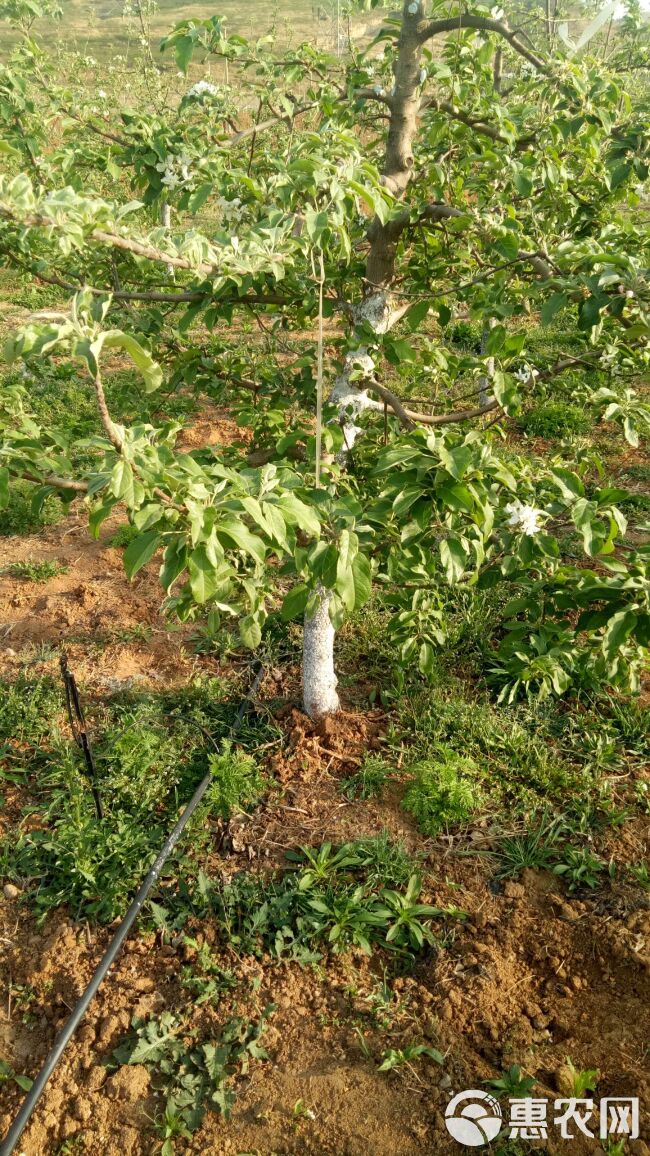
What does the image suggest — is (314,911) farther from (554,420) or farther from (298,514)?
Result: (554,420)

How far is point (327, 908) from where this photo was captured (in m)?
2.51

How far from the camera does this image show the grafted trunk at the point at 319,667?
9.64 feet

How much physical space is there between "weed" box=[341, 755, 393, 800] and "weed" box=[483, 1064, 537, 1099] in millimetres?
1041

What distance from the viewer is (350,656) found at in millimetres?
3561

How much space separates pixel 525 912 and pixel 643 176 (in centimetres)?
219

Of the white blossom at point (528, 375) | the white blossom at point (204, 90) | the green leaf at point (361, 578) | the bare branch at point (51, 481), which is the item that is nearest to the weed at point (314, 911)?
the green leaf at point (361, 578)

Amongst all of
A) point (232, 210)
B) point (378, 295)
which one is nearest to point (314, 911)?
point (378, 295)

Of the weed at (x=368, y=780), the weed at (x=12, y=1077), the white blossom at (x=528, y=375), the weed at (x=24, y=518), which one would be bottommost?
the weed at (x=12, y=1077)

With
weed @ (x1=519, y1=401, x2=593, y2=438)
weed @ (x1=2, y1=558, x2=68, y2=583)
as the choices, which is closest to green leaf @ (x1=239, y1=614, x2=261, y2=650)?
weed @ (x1=2, y1=558, x2=68, y2=583)

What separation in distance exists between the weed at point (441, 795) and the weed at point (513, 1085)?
82 cm

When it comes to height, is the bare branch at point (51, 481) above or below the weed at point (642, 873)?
above

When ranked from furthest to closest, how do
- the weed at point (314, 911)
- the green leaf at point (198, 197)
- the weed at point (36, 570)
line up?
the weed at point (36, 570) < the weed at point (314, 911) < the green leaf at point (198, 197)

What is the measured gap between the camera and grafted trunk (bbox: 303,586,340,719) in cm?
294

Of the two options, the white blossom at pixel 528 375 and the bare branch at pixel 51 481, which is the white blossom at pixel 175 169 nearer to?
the bare branch at pixel 51 481
